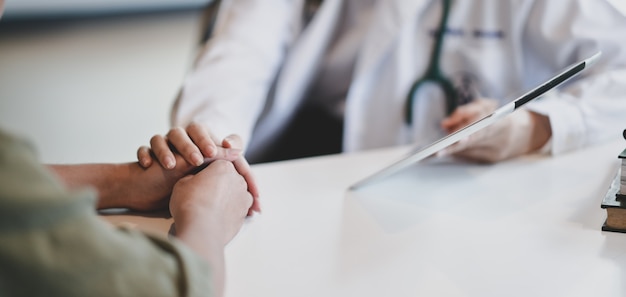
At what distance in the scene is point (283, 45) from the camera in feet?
4.67

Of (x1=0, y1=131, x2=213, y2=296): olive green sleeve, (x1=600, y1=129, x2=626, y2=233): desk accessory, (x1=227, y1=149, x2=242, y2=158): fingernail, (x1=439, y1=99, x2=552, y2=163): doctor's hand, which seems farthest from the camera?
(x1=439, y1=99, x2=552, y2=163): doctor's hand

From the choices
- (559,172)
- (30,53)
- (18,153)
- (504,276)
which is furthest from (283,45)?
(30,53)

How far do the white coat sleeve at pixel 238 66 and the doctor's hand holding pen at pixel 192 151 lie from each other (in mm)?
258

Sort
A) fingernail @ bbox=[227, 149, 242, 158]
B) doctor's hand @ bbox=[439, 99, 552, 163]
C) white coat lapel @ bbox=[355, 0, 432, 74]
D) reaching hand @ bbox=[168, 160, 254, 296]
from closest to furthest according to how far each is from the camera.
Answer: reaching hand @ bbox=[168, 160, 254, 296] → fingernail @ bbox=[227, 149, 242, 158] → doctor's hand @ bbox=[439, 99, 552, 163] → white coat lapel @ bbox=[355, 0, 432, 74]

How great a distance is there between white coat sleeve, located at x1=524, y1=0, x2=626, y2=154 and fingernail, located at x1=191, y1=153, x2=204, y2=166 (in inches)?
Answer: 19.4

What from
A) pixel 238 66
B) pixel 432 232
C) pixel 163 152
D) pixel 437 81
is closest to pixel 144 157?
pixel 163 152

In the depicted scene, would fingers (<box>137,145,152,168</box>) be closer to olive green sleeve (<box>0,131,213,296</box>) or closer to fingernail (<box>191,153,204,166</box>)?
fingernail (<box>191,153,204,166</box>)

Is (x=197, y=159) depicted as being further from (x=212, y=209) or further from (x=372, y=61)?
(x=372, y=61)

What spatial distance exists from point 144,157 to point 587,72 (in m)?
0.69

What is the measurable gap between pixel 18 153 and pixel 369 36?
0.91 m

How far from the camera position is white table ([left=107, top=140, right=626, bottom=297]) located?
71 centimetres

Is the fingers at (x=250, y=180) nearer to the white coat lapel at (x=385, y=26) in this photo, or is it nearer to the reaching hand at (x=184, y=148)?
the reaching hand at (x=184, y=148)

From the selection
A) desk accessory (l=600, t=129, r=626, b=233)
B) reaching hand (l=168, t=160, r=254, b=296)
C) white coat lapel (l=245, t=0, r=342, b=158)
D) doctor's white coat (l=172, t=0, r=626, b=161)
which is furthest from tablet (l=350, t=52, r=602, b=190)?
white coat lapel (l=245, t=0, r=342, b=158)

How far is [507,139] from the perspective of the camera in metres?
1.04
